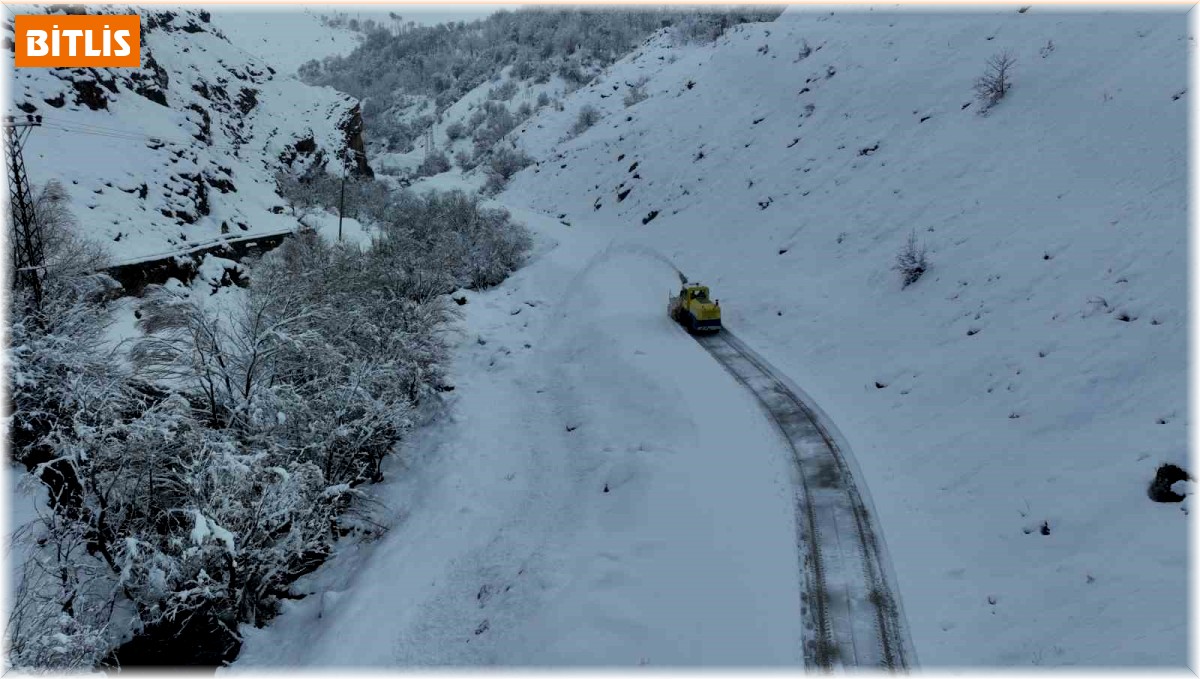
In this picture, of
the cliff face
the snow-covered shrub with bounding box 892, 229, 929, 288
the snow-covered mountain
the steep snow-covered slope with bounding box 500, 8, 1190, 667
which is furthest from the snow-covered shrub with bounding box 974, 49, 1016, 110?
the cliff face

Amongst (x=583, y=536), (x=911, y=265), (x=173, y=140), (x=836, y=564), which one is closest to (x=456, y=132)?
(x=173, y=140)

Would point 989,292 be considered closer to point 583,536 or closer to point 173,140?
point 583,536

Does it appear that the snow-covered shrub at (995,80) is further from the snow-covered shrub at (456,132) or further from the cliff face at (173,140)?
the snow-covered shrub at (456,132)

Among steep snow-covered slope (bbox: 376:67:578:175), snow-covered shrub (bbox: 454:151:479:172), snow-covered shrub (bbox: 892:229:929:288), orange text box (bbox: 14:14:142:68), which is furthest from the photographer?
steep snow-covered slope (bbox: 376:67:578:175)

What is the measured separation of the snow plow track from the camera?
11.8 m

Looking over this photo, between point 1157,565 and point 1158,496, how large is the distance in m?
1.84

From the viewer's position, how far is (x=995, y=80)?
1305 inches

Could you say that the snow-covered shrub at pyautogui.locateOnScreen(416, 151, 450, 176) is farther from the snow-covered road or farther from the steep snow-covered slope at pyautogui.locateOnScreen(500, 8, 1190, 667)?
the snow-covered road

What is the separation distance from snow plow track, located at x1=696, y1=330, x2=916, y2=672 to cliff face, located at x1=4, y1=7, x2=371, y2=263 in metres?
33.1

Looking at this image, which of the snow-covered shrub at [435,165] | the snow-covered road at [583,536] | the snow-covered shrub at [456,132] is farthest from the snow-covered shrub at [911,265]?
the snow-covered shrub at [456,132]

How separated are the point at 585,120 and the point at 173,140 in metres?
50.3

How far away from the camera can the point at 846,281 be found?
2861 cm

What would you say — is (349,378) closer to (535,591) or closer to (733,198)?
(535,591)

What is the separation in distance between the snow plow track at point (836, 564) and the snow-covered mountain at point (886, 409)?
1.40 ft
